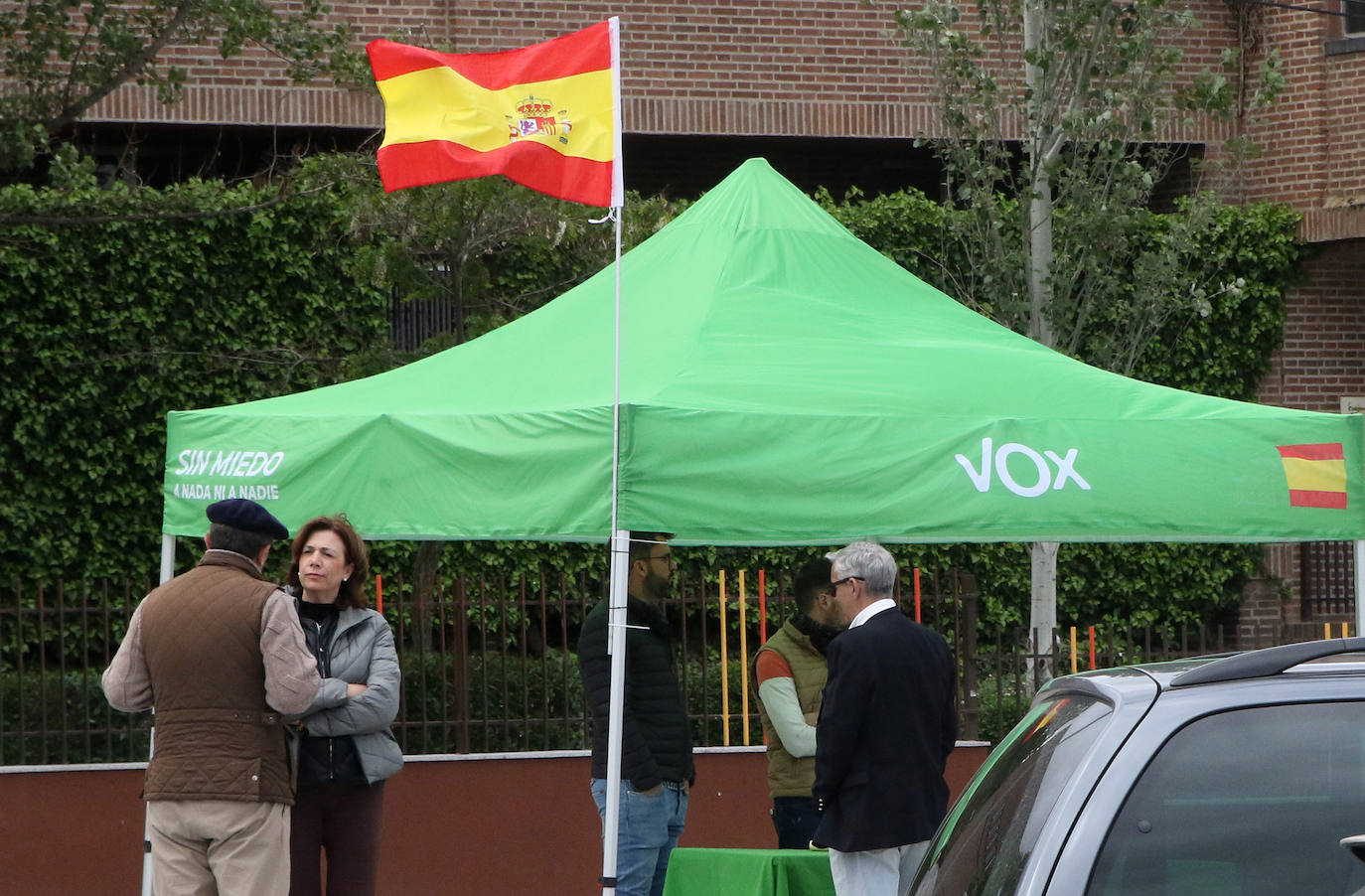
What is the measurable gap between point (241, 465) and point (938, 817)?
2699 mm

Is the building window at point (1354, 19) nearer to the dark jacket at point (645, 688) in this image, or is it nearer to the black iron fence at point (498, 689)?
the black iron fence at point (498, 689)

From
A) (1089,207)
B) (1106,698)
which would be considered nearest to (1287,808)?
(1106,698)

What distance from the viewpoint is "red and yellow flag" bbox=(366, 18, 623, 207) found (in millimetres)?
5543

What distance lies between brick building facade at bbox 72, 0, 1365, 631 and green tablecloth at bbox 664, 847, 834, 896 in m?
8.87

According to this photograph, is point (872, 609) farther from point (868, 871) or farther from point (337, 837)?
point (337, 837)

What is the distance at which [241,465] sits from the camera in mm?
5848

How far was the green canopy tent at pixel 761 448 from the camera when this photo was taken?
527 cm

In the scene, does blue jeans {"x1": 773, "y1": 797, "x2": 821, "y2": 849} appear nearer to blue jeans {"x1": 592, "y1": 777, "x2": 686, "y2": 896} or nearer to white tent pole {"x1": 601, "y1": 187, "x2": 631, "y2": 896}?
blue jeans {"x1": 592, "y1": 777, "x2": 686, "y2": 896}

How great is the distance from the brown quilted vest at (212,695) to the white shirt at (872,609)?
1874 mm

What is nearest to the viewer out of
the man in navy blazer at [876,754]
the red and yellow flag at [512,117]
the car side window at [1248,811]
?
the car side window at [1248,811]

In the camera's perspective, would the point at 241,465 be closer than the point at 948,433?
No

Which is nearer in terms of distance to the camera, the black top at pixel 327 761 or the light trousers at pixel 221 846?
the light trousers at pixel 221 846

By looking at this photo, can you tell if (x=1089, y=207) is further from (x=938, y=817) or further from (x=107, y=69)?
(x=107, y=69)

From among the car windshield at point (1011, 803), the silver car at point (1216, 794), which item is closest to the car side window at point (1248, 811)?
the silver car at point (1216, 794)
